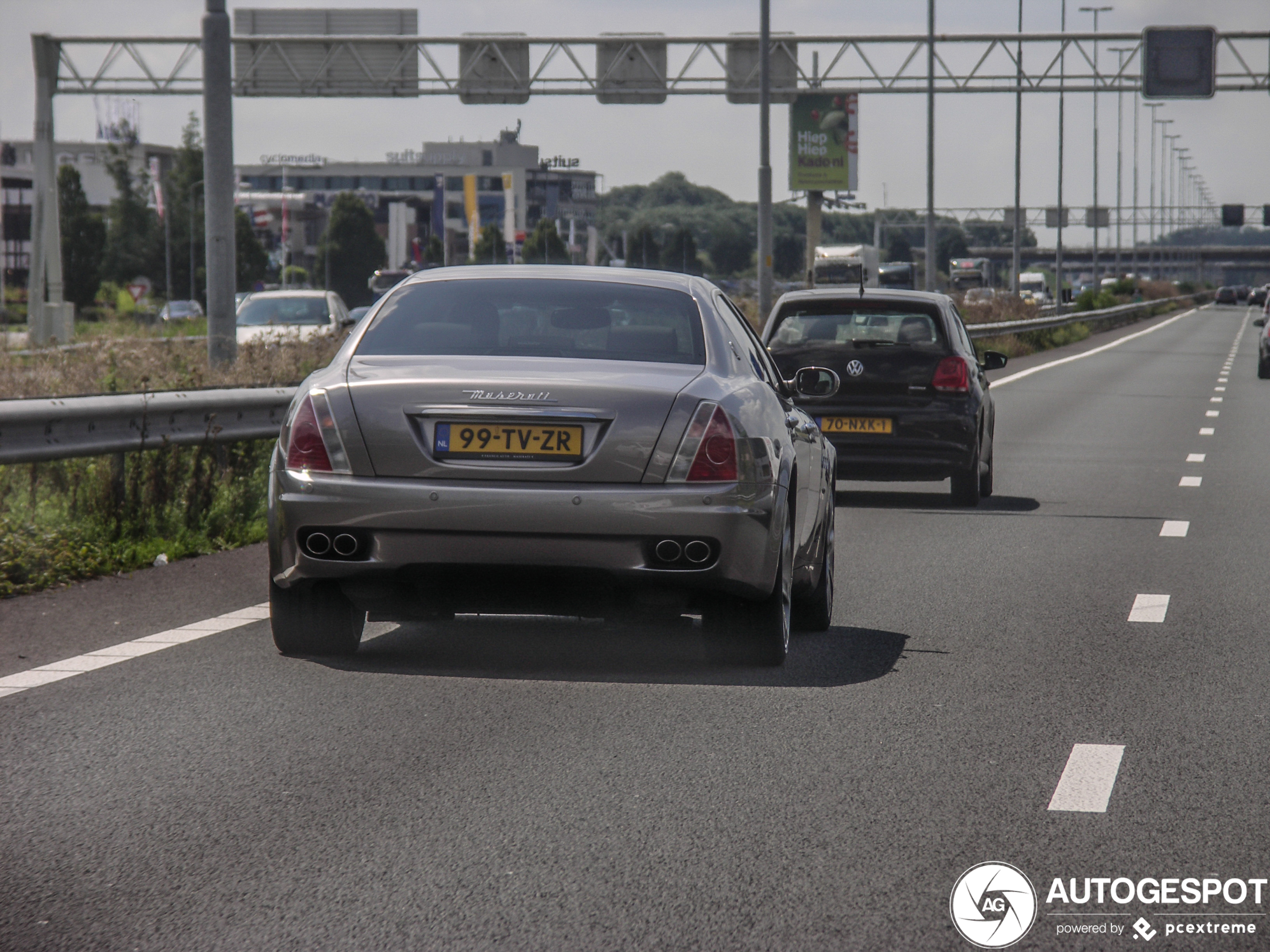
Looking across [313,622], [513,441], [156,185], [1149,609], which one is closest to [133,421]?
[313,622]

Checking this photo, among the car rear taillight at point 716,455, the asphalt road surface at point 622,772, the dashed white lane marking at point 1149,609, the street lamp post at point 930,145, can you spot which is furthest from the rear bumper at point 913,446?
the street lamp post at point 930,145

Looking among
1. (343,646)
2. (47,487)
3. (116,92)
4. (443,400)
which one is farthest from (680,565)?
(116,92)

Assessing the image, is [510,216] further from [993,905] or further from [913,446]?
[993,905]

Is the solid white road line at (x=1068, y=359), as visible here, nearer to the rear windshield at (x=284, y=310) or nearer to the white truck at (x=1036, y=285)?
the rear windshield at (x=284, y=310)

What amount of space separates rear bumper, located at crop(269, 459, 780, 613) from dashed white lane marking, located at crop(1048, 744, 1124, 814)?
134 cm

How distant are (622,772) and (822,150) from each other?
302ft

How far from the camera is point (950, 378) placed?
1358cm

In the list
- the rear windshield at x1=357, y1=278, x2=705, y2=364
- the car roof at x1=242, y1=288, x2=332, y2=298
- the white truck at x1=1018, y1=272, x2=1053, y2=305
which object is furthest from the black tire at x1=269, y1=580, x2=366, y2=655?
the white truck at x1=1018, y1=272, x2=1053, y2=305

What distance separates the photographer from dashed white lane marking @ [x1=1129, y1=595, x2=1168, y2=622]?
8344mm

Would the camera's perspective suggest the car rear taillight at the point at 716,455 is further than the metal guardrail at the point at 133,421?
No

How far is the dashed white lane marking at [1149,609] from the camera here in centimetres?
834

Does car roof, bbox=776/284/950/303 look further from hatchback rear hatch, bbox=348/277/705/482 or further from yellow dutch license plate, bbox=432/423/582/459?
yellow dutch license plate, bbox=432/423/582/459

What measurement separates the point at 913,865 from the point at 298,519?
2.80 m

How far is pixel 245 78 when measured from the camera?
151ft
